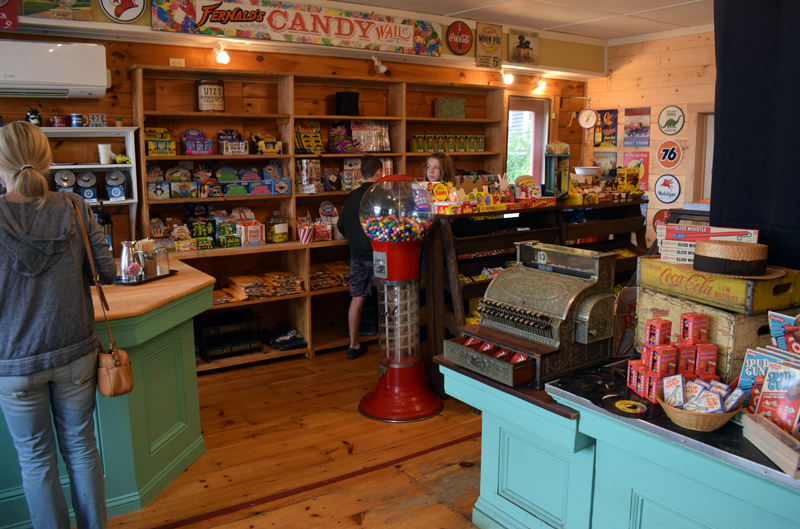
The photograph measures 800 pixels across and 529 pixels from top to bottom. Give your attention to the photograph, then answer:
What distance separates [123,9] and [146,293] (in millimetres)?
2517

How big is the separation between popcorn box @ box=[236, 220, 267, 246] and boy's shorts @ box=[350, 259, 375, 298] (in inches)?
32.1

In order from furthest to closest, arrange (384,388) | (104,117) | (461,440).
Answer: (104,117) → (384,388) → (461,440)

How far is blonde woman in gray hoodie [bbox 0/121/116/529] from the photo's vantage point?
2.18 meters

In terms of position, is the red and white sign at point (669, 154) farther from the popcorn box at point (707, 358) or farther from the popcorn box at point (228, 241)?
the popcorn box at point (707, 358)

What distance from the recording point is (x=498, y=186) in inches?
180

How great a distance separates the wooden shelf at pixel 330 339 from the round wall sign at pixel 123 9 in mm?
2960

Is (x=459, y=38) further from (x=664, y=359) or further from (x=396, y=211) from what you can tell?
(x=664, y=359)

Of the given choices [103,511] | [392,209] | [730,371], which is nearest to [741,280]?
[730,371]

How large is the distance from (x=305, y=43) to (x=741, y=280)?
13.9 ft

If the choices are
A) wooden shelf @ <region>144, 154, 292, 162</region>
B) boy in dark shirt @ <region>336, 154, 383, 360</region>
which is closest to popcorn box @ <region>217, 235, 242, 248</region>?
wooden shelf @ <region>144, 154, 292, 162</region>

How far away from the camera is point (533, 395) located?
2330 millimetres

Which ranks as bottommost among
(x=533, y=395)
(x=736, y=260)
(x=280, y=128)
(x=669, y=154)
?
(x=533, y=395)

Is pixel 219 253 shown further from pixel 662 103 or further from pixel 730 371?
pixel 662 103

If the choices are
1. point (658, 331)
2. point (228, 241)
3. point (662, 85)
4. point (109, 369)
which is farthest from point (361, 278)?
point (662, 85)
